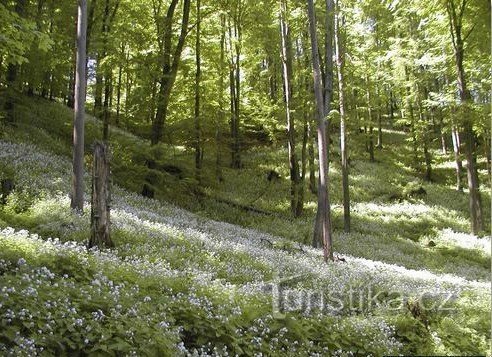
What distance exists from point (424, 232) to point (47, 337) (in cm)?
2274

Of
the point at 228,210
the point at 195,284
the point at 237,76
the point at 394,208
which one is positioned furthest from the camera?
the point at 237,76

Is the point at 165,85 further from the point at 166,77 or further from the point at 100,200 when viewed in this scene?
the point at 100,200

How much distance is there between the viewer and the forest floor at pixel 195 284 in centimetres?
562

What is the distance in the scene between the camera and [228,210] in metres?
24.4

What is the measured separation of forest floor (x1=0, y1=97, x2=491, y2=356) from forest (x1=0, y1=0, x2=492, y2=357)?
0.05 meters

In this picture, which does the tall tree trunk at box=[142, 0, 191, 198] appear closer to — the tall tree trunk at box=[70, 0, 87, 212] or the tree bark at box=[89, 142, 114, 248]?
the tall tree trunk at box=[70, 0, 87, 212]

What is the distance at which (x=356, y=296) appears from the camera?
32.7 feet

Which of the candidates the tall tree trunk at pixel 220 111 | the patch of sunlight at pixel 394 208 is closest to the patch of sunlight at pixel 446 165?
the patch of sunlight at pixel 394 208

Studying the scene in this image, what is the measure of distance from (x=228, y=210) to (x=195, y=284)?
1656cm

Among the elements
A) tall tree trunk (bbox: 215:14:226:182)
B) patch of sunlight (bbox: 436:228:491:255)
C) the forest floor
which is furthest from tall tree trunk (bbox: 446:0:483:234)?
tall tree trunk (bbox: 215:14:226:182)

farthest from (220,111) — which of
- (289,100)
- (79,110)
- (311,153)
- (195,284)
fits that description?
(195,284)

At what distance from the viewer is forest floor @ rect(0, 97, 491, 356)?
562 cm

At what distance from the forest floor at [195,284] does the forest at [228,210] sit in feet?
0.16

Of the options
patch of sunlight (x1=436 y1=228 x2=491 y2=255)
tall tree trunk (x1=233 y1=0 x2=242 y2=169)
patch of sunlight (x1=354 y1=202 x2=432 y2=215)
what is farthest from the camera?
tall tree trunk (x1=233 y1=0 x2=242 y2=169)
